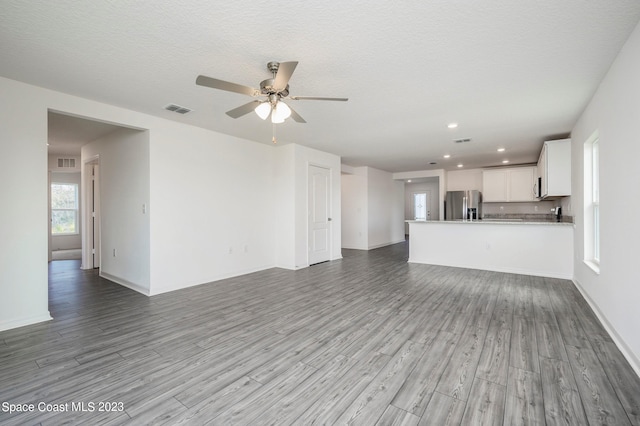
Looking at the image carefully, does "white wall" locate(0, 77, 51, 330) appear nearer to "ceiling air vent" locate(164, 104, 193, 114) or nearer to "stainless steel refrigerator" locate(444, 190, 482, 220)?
"ceiling air vent" locate(164, 104, 193, 114)

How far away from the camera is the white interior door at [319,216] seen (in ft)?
20.7

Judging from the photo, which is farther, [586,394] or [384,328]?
[384,328]

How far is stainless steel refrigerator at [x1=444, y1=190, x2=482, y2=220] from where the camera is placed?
8.59m

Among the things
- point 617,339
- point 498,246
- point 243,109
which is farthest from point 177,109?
point 498,246

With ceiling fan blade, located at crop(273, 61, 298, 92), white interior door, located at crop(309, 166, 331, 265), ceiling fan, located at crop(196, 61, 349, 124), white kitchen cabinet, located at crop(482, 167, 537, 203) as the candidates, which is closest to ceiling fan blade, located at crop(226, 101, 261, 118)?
ceiling fan, located at crop(196, 61, 349, 124)

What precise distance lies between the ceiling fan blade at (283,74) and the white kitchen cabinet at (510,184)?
740 centimetres

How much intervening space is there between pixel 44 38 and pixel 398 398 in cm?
371

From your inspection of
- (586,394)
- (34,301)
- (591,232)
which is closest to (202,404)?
(586,394)

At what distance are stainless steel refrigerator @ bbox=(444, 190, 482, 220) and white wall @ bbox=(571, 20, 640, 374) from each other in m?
5.49

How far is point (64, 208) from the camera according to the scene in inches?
337

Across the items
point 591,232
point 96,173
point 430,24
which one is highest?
point 430,24

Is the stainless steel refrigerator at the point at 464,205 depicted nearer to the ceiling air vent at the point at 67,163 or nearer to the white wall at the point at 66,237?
the ceiling air vent at the point at 67,163

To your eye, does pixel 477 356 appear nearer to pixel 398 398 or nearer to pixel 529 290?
pixel 398 398

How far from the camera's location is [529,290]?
4.28 meters
